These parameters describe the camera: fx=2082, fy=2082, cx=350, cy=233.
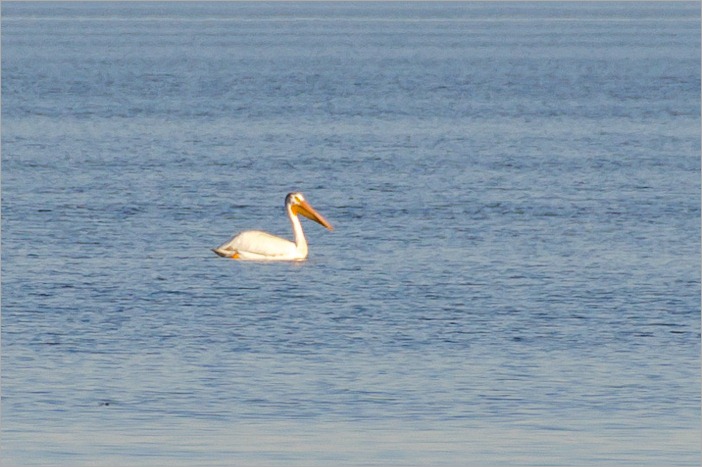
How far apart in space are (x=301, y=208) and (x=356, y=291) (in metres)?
4.67

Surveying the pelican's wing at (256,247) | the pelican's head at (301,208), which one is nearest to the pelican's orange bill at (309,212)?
the pelican's head at (301,208)

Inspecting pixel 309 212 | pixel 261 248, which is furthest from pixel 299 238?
pixel 309 212

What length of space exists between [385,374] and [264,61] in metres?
71.8

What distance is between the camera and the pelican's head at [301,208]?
23953 mm

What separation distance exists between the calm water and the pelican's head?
0.39 m

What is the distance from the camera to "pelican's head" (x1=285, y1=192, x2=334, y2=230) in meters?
24.0

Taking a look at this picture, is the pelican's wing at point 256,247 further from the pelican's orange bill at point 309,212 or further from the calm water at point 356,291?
the pelican's orange bill at point 309,212

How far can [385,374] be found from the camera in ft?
50.4

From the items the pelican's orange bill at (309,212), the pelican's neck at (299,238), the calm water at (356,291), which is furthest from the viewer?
the pelican's orange bill at (309,212)

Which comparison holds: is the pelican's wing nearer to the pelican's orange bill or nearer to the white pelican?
the white pelican

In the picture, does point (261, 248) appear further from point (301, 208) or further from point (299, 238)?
point (301, 208)

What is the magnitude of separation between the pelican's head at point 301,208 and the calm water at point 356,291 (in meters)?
0.39

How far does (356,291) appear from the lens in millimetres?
19609

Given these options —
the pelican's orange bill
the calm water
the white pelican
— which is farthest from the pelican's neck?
the pelican's orange bill
